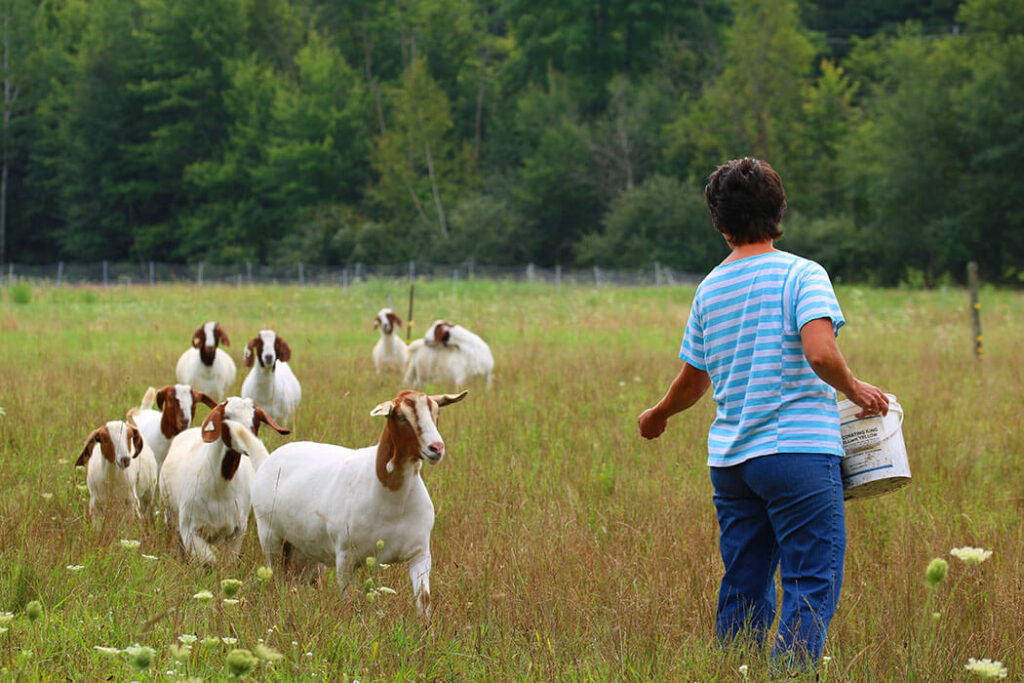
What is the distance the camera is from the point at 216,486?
20.9 ft

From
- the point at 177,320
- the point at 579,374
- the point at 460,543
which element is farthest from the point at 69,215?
the point at 460,543

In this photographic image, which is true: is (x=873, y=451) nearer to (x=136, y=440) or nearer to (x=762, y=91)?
(x=136, y=440)

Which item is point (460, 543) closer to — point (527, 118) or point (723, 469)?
point (723, 469)

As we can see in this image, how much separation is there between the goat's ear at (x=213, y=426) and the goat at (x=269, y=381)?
166 inches

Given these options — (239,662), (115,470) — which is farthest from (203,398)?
(239,662)

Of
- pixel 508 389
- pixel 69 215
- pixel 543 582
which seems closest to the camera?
pixel 543 582

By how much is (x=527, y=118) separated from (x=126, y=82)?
86.3 feet

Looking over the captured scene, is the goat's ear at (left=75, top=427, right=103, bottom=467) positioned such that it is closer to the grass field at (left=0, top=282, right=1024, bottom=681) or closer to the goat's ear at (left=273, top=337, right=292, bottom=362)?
the grass field at (left=0, top=282, right=1024, bottom=681)

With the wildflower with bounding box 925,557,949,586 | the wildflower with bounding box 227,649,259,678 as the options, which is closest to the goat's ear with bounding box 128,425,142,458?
the wildflower with bounding box 227,649,259,678

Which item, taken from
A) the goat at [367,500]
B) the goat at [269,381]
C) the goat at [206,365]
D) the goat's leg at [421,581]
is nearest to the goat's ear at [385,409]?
the goat at [367,500]

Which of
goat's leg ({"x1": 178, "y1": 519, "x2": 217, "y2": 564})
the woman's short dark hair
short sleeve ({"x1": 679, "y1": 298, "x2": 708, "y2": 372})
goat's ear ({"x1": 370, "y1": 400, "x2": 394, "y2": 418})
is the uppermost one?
the woman's short dark hair

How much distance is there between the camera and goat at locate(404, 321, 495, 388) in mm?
13852

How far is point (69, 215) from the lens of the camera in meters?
65.1

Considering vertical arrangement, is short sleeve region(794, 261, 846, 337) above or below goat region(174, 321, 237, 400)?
above
